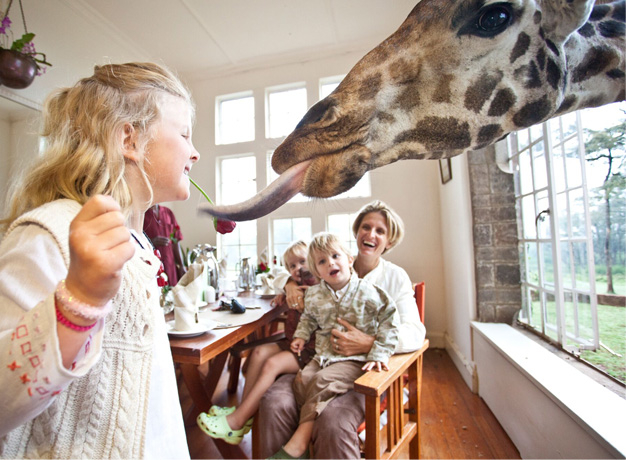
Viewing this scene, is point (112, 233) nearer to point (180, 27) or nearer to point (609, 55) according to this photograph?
point (609, 55)

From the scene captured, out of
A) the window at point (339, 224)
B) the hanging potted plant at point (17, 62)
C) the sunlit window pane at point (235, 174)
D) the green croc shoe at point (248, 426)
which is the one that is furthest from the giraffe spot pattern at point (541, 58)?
the sunlit window pane at point (235, 174)

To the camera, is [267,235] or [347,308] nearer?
[347,308]

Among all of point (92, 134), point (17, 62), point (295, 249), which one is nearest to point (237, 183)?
point (17, 62)

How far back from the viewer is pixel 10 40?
2.43m

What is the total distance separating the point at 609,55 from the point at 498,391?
1.87m

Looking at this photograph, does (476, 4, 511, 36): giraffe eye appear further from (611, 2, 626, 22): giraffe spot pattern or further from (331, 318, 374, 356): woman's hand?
(331, 318, 374, 356): woman's hand

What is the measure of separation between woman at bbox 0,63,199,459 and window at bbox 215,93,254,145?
3.70m

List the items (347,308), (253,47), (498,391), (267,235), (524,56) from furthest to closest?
(267,235)
(253,47)
(498,391)
(347,308)
(524,56)

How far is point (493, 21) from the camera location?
49cm

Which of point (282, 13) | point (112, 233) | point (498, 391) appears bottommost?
point (498, 391)

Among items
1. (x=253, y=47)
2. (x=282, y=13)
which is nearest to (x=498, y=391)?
(x=282, y=13)

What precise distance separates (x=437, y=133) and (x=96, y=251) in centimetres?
49

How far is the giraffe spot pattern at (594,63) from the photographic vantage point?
0.50m

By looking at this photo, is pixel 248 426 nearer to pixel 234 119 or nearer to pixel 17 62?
pixel 17 62
